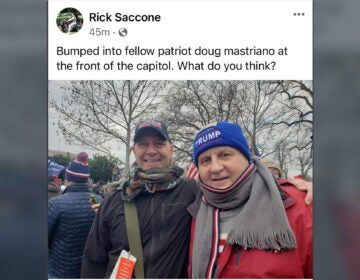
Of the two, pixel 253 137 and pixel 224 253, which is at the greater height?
pixel 253 137

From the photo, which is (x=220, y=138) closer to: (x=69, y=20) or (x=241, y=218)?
(x=241, y=218)

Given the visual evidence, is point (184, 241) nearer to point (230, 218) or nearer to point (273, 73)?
point (230, 218)

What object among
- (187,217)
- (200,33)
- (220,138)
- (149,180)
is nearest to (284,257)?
(187,217)

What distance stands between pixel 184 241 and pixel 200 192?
0.92 feet

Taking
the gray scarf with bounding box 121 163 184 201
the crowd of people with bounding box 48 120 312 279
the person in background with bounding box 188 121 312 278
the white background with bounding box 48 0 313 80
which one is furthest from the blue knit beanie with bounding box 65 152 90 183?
the person in background with bounding box 188 121 312 278

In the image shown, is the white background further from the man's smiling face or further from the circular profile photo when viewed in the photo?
the man's smiling face

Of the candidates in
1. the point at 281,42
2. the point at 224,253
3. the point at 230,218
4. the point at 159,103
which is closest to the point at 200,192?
the point at 230,218

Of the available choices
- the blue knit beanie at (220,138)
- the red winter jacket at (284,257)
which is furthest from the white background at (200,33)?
the red winter jacket at (284,257)

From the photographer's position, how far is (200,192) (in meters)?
2.21

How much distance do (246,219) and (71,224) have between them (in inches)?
37.9

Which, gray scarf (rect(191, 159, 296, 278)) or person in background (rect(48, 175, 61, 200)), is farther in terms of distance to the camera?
person in background (rect(48, 175, 61, 200))

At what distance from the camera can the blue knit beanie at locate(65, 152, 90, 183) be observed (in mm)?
2191

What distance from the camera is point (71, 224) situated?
2211 mm

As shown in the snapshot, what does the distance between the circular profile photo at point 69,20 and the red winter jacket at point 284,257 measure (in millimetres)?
1241
